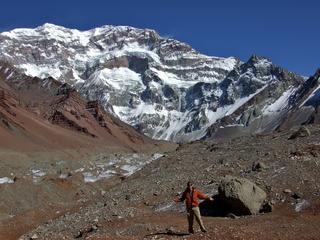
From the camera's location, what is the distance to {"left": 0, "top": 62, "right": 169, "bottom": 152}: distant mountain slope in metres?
109

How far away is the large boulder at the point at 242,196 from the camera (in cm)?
2145

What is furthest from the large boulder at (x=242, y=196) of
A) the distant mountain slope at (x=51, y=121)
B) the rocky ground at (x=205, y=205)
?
the distant mountain slope at (x=51, y=121)

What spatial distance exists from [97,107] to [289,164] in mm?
174454

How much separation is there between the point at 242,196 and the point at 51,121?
144356 mm

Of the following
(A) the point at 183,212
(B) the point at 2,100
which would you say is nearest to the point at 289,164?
(A) the point at 183,212

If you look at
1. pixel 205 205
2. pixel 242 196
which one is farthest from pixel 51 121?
pixel 242 196

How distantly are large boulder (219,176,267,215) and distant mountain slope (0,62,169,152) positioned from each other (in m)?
81.6

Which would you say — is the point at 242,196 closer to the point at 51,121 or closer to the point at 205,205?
the point at 205,205

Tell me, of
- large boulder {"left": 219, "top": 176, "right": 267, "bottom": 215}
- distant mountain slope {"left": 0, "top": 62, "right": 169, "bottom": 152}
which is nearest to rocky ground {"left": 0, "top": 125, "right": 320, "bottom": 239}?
large boulder {"left": 219, "top": 176, "right": 267, "bottom": 215}

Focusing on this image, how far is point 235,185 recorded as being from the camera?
21781 millimetres

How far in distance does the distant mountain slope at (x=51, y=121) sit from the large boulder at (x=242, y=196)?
268ft

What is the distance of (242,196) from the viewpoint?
70.5 ft

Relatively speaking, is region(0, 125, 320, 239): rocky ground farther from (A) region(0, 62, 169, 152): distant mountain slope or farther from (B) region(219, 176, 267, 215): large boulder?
(A) region(0, 62, 169, 152): distant mountain slope

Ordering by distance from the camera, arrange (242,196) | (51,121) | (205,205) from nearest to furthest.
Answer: (242,196), (205,205), (51,121)
